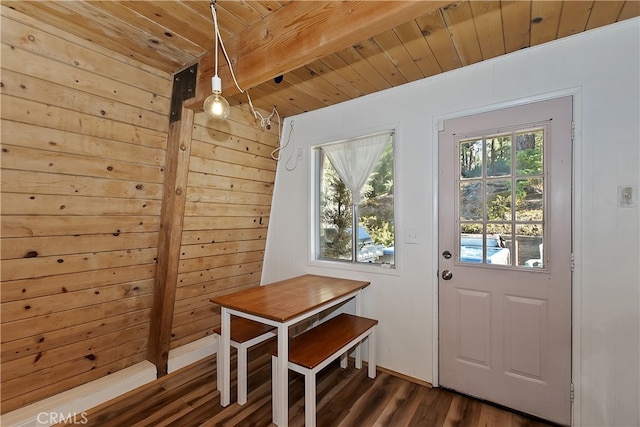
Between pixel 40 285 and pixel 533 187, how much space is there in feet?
10.3

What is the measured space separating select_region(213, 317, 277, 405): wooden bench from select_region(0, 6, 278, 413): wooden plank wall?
0.62 meters

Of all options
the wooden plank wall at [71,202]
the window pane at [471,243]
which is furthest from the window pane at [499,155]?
the wooden plank wall at [71,202]

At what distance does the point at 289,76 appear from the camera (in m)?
2.12

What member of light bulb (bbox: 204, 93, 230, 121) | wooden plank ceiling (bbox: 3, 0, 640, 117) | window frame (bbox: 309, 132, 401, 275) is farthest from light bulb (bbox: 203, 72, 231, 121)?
window frame (bbox: 309, 132, 401, 275)

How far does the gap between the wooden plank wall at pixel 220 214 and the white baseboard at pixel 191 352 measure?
6 cm

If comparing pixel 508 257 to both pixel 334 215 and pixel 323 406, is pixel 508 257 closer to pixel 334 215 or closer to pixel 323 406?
pixel 334 215

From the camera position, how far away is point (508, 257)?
6.43 feet

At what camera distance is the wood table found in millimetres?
1750

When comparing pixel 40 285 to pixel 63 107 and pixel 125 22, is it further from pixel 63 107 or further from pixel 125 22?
pixel 125 22

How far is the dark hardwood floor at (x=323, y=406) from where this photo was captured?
187 cm

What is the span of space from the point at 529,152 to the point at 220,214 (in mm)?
2401

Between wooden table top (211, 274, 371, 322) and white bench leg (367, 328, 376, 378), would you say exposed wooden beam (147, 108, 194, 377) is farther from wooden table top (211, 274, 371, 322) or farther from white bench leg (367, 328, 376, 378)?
white bench leg (367, 328, 376, 378)

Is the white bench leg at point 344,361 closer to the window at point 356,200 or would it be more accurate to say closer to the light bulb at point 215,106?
the window at point 356,200

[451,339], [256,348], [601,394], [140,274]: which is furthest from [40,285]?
A: [601,394]
